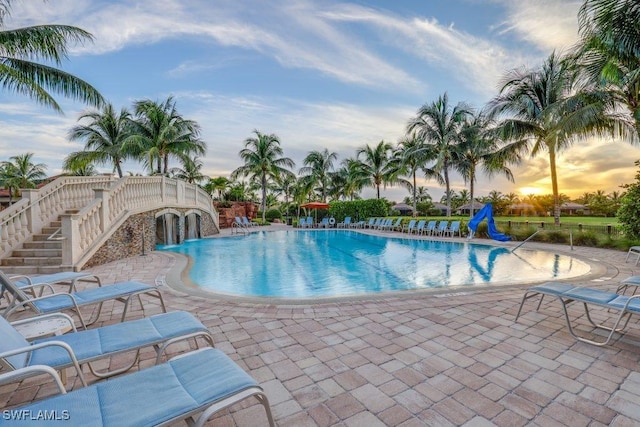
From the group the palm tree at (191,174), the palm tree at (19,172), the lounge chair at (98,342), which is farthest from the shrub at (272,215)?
the lounge chair at (98,342)

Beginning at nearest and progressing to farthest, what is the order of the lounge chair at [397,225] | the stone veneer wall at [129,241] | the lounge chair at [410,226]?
the stone veneer wall at [129,241] → the lounge chair at [410,226] → the lounge chair at [397,225]

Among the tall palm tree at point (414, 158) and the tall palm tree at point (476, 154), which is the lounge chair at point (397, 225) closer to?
the tall palm tree at point (476, 154)

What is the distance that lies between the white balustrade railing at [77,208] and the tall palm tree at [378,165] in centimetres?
1976

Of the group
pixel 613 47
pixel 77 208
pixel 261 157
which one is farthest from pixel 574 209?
pixel 77 208

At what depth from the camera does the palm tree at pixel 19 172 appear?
3055 cm

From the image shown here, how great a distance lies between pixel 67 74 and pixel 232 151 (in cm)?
1950

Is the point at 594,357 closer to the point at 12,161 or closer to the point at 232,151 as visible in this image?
the point at 232,151

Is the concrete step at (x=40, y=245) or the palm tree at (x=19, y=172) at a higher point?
the palm tree at (x=19, y=172)

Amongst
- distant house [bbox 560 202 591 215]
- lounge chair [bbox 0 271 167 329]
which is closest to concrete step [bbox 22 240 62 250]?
lounge chair [bbox 0 271 167 329]

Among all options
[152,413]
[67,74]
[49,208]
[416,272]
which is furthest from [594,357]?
[67,74]

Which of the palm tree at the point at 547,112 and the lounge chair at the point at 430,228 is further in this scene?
the lounge chair at the point at 430,228

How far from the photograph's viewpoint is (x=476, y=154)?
21719 millimetres

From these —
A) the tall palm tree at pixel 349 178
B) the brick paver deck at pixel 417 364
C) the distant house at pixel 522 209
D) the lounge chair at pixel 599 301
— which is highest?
the tall palm tree at pixel 349 178
